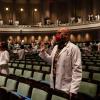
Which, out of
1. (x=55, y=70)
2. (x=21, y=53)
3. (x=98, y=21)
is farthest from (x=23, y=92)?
(x=98, y=21)

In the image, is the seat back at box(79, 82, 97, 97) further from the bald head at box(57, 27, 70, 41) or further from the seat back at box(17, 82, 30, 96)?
the bald head at box(57, 27, 70, 41)

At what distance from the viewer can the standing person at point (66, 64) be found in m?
4.45

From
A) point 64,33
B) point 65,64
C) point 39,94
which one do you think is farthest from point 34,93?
point 64,33

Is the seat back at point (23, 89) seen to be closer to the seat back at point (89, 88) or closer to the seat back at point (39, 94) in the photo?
the seat back at point (39, 94)

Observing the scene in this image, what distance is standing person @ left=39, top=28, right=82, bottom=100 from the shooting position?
14.6 ft

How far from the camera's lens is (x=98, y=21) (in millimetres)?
29391

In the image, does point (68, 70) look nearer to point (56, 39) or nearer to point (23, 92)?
point (56, 39)

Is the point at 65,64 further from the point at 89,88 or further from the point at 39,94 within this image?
the point at 89,88

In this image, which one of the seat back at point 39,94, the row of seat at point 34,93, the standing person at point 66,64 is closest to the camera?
the row of seat at point 34,93

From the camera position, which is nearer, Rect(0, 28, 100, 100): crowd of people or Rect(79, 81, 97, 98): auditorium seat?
Rect(0, 28, 100, 100): crowd of people

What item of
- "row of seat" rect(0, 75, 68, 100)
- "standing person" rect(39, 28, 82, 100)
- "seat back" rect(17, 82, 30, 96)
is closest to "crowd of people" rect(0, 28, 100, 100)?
"standing person" rect(39, 28, 82, 100)

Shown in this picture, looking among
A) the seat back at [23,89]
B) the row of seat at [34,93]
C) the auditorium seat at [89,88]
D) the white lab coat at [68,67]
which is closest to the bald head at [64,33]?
the white lab coat at [68,67]

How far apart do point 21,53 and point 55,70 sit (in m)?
13.7

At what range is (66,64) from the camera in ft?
15.1
